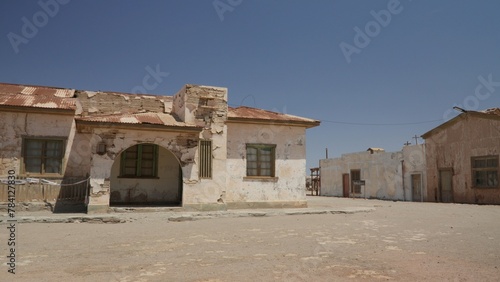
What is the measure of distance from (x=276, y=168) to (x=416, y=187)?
12.9 metres

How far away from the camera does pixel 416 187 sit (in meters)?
24.5

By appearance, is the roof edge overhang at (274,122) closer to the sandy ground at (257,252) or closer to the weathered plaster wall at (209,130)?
the weathered plaster wall at (209,130)

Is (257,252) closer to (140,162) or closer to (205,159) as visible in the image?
(205,159)

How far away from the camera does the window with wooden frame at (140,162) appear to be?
15.1m

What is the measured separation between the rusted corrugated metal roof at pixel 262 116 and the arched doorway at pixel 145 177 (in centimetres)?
310

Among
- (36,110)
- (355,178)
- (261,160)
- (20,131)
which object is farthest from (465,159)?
(20,131)

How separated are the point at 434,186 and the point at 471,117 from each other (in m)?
4.61

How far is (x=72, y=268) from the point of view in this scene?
17.8ft

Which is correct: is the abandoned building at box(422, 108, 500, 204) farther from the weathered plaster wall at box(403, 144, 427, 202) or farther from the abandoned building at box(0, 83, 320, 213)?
the abandoned building at box(0, 83, 320, 213)

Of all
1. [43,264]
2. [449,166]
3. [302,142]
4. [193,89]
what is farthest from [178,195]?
[449,166]

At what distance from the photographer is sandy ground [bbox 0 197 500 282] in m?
5.06

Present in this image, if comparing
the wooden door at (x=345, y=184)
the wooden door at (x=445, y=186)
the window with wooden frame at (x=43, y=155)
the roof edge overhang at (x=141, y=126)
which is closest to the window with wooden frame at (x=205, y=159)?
the roof edge overhang at (x=141, y=126)

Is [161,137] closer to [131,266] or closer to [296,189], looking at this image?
[296,189]

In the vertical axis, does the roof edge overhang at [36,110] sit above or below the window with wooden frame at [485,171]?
above
